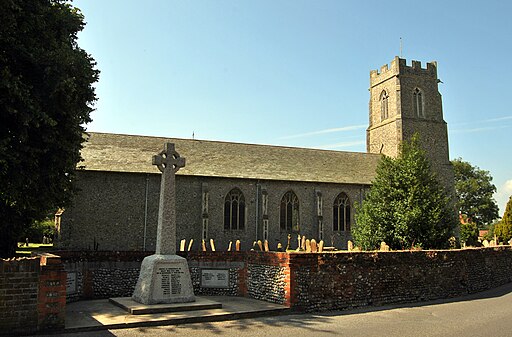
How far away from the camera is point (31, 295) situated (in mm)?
8523

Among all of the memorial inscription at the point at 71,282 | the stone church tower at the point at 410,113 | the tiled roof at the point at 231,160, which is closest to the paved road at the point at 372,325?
the memorial inscription at the point at 71,282

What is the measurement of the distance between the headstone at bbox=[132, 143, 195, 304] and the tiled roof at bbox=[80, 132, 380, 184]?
45.1 feet

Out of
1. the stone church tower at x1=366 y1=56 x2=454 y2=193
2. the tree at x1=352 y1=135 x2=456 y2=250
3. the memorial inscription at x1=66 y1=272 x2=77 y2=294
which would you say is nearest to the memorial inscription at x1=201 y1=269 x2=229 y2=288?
the memorial inscription at x1=66 y1=272 x2=77 y2=294

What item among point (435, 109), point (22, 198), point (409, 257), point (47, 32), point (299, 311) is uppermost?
point (435, 109)

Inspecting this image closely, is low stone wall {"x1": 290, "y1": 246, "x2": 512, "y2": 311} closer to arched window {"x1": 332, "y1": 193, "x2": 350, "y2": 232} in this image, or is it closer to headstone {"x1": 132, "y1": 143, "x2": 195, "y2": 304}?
headstone {"x1": 132, "y1": 143, "x2": 195, "y2": 304}

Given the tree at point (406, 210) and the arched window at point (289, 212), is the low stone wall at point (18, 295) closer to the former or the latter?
the tree at point (406, 210)

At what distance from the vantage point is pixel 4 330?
8195 millimetres

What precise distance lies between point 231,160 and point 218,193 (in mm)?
3374

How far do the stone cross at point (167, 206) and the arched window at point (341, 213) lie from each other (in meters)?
19.3

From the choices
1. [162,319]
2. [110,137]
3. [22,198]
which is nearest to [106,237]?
[110,137]

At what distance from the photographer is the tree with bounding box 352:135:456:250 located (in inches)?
719

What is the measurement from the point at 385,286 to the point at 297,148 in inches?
851

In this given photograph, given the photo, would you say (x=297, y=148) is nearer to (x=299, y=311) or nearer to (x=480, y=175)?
(x=299, y=311)

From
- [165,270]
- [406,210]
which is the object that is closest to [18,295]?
[165,270]
